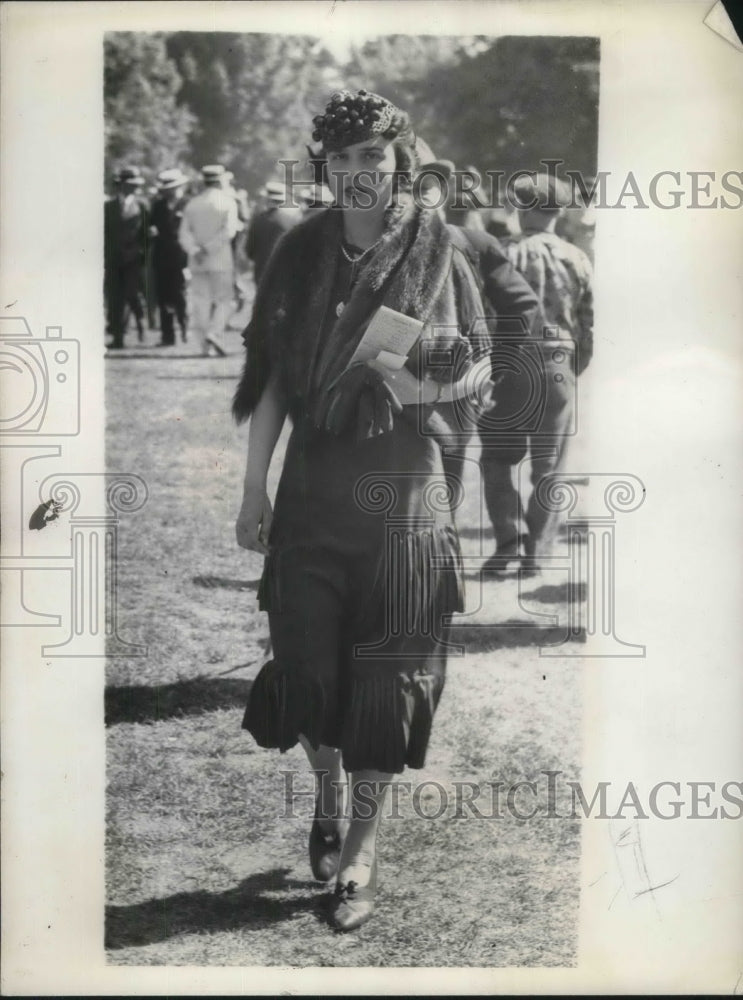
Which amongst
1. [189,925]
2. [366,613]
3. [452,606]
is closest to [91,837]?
[189,925]

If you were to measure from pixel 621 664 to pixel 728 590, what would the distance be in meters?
0.46

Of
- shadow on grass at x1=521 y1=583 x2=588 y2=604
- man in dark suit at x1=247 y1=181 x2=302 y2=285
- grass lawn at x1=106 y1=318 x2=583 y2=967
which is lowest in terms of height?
grass lawn at x1=106 y1=318 x2=583 y2=967

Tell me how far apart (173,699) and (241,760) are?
32 cm

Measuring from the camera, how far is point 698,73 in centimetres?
408

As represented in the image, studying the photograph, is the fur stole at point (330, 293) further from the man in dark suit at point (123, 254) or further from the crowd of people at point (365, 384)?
the man in dark suit at point (123, 254)

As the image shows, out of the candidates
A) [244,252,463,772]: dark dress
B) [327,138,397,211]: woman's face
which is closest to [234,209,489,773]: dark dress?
[244,252,463,772]: dark dress

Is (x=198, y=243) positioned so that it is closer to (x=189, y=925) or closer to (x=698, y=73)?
(x=698, y=73)

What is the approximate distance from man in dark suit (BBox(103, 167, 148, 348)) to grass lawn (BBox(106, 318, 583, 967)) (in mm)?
210

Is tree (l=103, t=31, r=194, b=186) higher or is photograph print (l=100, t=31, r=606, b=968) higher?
tree (l=103, t=31, r=194, b=186)

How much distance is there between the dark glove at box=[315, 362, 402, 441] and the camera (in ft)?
13.4

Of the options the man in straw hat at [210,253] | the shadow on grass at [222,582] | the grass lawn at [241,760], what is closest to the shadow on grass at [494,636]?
the grass lawn at [241,760]

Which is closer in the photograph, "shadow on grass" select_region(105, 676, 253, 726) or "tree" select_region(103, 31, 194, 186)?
"tree" select_region(103, 31, 194, 186)

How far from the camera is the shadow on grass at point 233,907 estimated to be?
4.16 meters

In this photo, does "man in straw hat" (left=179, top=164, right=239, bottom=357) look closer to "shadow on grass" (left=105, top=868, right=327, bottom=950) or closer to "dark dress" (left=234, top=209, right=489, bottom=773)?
"dark dress" (left=234, top=209, right=489, bottom=773)
